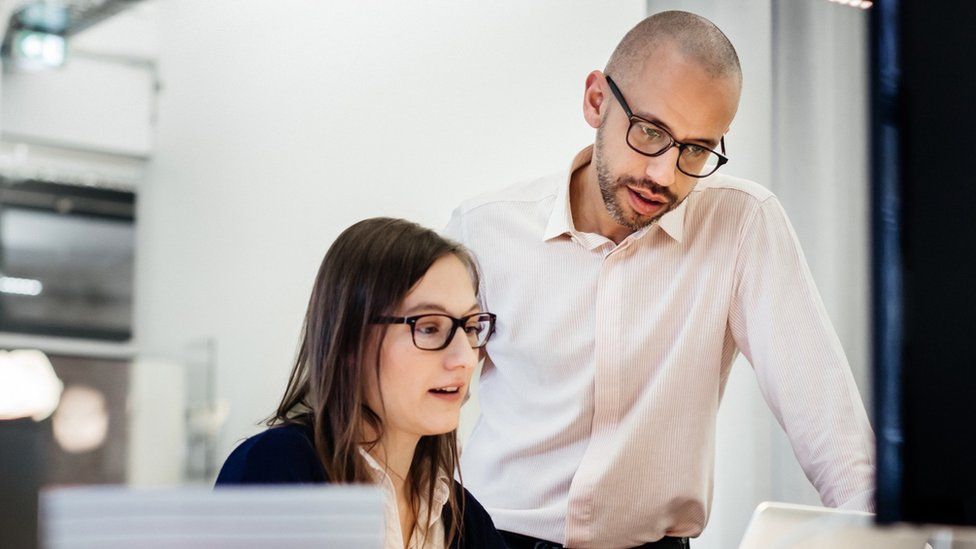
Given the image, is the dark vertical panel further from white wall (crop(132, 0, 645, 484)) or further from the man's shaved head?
white wall (crop(132, 0, 645, 484))

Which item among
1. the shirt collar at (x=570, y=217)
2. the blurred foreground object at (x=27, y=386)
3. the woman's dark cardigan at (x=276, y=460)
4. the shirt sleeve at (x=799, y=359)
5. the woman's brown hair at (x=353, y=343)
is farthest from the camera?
the blurred foreground object at (x=27, y=386)

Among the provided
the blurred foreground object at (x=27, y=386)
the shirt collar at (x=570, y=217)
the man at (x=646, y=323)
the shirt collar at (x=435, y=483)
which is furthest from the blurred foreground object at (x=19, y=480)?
the blurred foreground object at (x=27, y=386)

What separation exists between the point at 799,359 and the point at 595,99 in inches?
21.4

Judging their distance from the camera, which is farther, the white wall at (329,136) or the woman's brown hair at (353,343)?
the white wall at (329,136)

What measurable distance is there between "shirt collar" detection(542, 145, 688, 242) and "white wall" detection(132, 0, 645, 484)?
1.40m

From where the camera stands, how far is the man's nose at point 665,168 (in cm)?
168

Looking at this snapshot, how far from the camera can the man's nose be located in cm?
168

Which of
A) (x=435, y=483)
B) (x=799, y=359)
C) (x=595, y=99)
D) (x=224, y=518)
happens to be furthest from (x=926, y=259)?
(x=595, y=99)

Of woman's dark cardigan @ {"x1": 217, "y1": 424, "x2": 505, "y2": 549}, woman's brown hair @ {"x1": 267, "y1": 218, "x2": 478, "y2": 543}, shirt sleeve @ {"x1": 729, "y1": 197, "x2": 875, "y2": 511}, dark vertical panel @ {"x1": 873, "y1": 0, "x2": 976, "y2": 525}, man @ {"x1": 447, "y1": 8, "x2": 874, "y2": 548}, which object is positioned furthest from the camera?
man @ {"x1": 447, "y1": 8, "x2": 874, "y2": 548}

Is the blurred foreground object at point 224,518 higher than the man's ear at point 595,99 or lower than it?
lower

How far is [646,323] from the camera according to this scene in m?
1.84

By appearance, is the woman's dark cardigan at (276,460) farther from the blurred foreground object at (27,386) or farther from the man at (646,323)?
the blurred foreground object at (27,386)

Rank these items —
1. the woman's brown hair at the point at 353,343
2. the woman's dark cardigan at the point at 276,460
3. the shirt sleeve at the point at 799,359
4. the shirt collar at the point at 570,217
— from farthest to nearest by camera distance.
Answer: the shirt collar at the point at 570,217 < the shirt sleeve at the point at 799,359 < the woman's brown hair at the point at 353,343 < the woman's dark cardigan at the point at 276,460

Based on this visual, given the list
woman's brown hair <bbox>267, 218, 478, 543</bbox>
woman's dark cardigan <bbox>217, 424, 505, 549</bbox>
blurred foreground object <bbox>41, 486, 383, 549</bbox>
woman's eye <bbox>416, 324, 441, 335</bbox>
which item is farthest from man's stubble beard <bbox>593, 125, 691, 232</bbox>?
blurred foreground object <bbox>41, 486, 383, 549</bbox>
